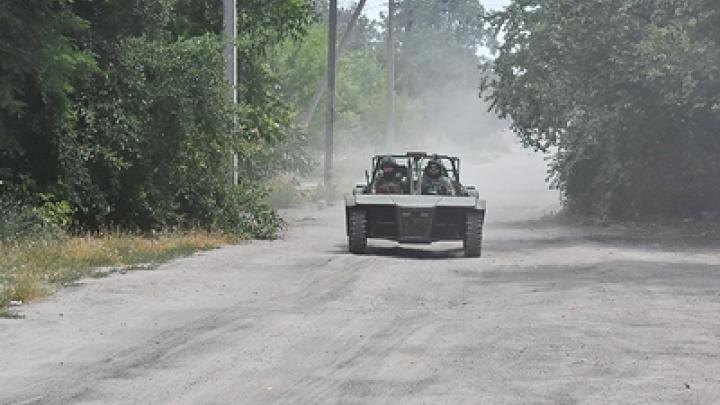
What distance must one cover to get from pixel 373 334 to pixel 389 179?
12474 millimetres

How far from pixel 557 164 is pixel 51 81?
2037 centimetres

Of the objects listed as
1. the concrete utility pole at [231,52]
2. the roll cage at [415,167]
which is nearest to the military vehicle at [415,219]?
the roll cage at [415,167]

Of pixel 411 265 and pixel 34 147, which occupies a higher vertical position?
pixel 34 147

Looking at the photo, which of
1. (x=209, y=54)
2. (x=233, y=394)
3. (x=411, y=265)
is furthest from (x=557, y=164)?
(x=233, y=394)

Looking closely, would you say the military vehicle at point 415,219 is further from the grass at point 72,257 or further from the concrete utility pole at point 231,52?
the concrete utility pole at point 231,52

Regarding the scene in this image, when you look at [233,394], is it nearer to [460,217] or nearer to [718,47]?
[460,217]

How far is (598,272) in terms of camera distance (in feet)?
68.1

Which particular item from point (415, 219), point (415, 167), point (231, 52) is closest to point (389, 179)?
point (415, 167)

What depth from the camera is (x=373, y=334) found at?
43.7ft

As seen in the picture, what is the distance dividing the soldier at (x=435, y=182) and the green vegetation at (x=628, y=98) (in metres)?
5.21

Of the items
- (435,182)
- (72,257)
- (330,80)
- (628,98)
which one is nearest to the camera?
(72,257)

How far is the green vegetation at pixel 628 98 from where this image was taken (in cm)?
2788

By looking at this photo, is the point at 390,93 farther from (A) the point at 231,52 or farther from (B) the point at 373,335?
(B) the point at 373,335

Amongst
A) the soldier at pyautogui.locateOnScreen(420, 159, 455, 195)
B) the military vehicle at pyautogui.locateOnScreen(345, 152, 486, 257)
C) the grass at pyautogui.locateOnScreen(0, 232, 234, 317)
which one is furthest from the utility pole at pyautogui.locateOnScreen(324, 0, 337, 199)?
the military vehicle at pyautogui.locateOnScreen(345, 152, 486, 257)
